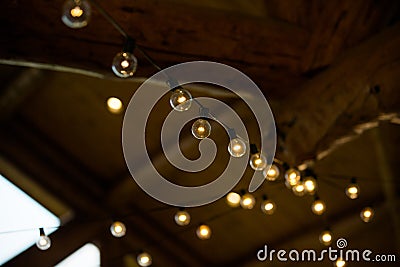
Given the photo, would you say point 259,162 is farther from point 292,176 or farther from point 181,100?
point 181,100

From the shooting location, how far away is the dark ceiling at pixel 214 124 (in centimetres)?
379

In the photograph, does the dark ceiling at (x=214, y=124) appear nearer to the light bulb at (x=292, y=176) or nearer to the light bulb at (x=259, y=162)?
the light bulb at (x=292, y=176)

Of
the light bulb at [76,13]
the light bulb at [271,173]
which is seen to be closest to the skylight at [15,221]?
the light bulb at [271,173]

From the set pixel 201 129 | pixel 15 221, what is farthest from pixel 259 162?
pixel 15 221

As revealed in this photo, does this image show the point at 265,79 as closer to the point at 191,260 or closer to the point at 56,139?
the point at 56,139

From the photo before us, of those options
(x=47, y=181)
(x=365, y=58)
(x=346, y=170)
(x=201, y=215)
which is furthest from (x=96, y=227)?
(x=365, y=58)

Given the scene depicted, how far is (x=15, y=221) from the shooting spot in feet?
22.1

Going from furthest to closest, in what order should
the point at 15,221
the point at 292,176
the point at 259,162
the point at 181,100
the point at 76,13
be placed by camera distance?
the point at 15,221, the point at 292,176, the point at 259,162, the point at 181,100, the point at 76,13

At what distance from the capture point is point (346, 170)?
5754 millimetres

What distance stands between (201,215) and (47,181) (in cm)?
175

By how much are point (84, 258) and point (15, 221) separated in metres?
0.90

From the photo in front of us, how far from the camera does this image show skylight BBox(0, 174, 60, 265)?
6680mm

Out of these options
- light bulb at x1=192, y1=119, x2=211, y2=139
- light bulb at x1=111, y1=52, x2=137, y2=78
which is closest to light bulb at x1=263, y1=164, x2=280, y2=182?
light bulb at x1=192, y1=119, x2=211, y2=139

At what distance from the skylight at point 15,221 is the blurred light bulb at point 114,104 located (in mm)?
1729
